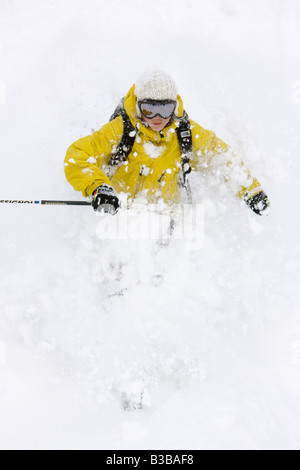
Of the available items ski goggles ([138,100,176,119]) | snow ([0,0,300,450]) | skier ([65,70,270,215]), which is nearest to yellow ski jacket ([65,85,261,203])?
skier ([65,70,270,215])

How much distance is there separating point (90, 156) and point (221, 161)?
1.35 m

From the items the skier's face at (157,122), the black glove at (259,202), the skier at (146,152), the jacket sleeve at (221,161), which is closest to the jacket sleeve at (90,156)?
the skier at (146,152)

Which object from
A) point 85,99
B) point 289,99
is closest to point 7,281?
point 85,99

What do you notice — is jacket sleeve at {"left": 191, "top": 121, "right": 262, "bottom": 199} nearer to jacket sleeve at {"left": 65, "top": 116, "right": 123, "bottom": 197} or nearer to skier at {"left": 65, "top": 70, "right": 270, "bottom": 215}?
skier at {"left": 65, "top": 70, "right": 270, "bottom": 215}

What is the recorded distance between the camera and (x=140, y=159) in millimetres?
3387

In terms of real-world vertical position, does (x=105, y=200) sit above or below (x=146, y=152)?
below

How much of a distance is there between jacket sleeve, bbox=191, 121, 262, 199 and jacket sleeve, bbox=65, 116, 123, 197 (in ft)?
2.47

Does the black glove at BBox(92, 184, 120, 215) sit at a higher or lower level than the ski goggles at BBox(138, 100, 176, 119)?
lower

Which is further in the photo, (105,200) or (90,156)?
(90,156)

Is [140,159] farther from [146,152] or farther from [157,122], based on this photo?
[157,122]

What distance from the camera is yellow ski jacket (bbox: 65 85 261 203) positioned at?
10.6 feet

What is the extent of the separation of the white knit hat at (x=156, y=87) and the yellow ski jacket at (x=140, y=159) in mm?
164

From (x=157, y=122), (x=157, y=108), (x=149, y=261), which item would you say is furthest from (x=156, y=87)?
(x=149, y=261)

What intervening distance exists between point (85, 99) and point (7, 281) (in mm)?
2600
